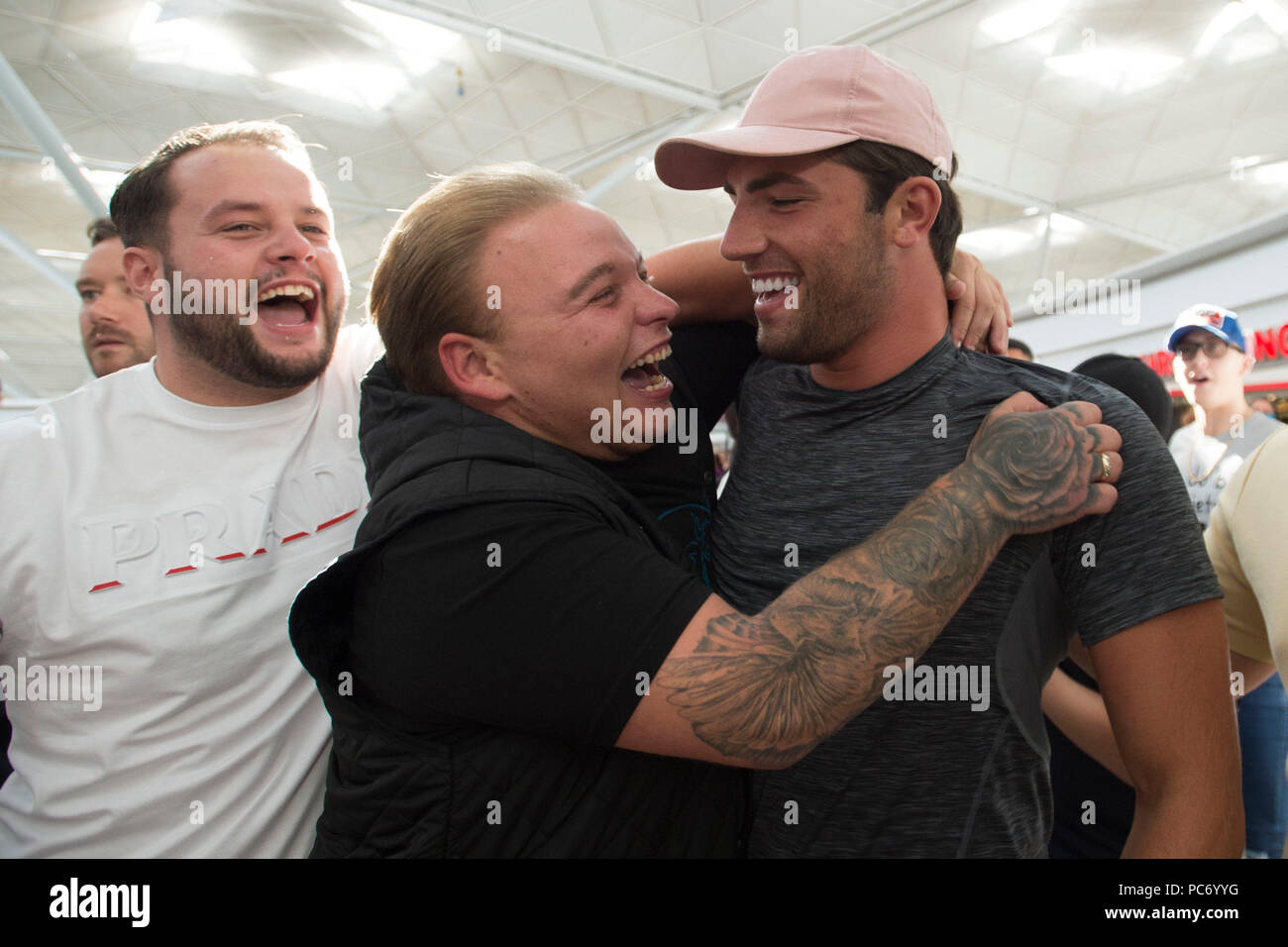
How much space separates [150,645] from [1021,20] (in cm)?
1130

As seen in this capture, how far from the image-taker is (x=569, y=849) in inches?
49.9

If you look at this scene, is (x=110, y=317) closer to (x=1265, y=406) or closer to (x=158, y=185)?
(x=158, y=185)

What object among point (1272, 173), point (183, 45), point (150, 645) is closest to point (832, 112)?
point (150, 645)

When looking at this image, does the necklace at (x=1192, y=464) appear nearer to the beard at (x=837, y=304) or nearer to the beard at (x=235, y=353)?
the beard at (x=837, y=304)

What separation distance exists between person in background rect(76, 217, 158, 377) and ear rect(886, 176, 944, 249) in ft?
10.4

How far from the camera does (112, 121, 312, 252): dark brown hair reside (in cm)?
190

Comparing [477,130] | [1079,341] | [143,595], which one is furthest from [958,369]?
[477,130]

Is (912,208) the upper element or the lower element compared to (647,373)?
upper

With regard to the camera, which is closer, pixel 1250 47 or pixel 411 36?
pixel 1250 47

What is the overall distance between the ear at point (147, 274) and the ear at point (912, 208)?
168 centimetres

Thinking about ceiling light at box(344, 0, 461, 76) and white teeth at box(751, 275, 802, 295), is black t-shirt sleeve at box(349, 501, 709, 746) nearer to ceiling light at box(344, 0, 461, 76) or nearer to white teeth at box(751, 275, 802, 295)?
white teeth at box(751, 275, 802, 295)

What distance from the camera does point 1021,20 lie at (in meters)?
9.55

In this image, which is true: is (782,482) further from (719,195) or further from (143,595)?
(719,195)

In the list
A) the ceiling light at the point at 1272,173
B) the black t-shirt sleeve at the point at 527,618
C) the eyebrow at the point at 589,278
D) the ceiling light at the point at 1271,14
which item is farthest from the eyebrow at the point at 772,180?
the ceiling light at the point at 1272,173
